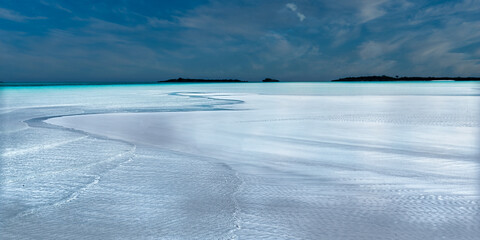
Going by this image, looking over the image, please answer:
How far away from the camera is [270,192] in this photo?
14.3ft

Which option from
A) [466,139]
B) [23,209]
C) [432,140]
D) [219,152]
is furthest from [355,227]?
[466,139]

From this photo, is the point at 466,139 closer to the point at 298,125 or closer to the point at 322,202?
the point at 298,125

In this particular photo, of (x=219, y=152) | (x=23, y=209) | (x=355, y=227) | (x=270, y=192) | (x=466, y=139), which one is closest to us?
(x=355, y=227)

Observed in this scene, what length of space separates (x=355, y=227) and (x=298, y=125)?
752 centimetres

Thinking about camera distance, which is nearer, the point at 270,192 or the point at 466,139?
the point at 270,192

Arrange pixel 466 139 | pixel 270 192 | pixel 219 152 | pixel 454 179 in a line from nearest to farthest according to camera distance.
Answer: pixel 270 192 < pixel 454 179 < pixel 219 152 < pixel 466 139

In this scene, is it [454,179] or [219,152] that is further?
[219,152]

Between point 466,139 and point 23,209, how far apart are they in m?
8.54

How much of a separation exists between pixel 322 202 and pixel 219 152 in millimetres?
3147

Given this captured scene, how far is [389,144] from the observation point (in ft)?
24.6

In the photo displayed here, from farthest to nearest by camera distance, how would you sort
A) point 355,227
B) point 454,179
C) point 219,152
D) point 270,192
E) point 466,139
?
point 466,139 → point 219,152 → point 454,179 → point 270,192 → point 355,227

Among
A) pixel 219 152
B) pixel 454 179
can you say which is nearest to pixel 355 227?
A: pixel 454 179

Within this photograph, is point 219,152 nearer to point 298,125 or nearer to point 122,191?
point 122,191

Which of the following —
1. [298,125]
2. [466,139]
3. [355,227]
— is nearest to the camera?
[355,227]
